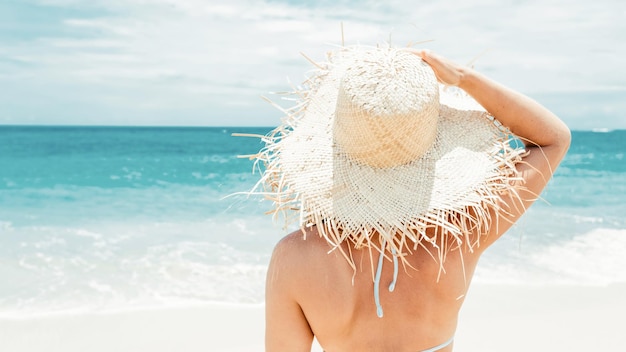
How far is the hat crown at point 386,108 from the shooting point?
103 cm

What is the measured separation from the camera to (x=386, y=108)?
1.03 meters

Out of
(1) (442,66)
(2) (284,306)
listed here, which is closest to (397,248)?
(2) (284,306)

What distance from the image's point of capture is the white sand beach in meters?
3.39

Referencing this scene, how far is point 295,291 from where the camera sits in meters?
1.09

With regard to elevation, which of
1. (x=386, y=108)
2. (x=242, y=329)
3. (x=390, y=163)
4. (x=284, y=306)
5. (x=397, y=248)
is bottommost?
(x=242, y=329)

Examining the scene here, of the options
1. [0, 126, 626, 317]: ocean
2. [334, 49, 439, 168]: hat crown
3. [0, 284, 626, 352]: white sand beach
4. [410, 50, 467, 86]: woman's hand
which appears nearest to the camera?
[334, 49, 439, 168]: hat crown

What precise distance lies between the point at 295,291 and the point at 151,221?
661 cm

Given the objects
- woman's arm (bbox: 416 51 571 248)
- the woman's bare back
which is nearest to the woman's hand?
woman's arm (bbox: 416 51 571 248)

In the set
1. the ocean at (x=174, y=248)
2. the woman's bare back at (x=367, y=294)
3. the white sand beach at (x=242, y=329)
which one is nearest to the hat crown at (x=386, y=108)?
the woman's bare back at (x=367, y=294)

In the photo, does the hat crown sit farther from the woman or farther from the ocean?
the ocean

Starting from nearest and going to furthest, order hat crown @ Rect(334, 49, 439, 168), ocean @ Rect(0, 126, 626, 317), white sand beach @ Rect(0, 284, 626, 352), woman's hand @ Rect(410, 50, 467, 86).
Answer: hat crown @ Rect(334, 49, 439, 168), woman's hand @ Rect(410, 50, 467, 86), white sand beach @ Rect(0, 284, 626, 352), ocean @ Rect(0, 126, 626, 317)

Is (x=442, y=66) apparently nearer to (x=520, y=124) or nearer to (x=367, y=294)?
(x=520, y=124)

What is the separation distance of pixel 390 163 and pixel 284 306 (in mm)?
350

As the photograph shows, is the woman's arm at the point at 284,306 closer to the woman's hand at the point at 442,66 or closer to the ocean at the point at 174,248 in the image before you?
the ocean at the point at 174,248
